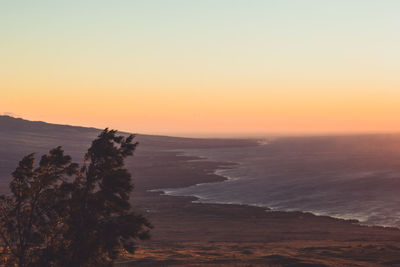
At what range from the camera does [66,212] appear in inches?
961

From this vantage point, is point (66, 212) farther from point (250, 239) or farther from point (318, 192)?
point (318, 192)

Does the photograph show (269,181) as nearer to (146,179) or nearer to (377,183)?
(377,183)

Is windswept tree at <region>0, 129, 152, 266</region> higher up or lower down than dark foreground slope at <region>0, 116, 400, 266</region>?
higher up

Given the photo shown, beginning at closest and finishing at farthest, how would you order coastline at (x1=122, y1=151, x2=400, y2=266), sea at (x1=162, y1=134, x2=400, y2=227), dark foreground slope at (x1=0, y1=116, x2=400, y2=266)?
dark foreground slope at (x1=0, y1=116, x2=400, y2=266), coastline at (x1=122, y1=151, x2=400, y2=266), sea at (x1=162, y1=134, x2=400, y2=227)

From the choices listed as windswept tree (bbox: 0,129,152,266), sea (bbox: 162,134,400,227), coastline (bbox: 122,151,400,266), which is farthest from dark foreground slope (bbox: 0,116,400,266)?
windswept tree (bbox: 0,129,152,266)

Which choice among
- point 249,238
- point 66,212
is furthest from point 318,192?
point 66,212

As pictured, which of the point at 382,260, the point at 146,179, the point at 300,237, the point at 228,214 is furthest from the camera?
the point at 146,179

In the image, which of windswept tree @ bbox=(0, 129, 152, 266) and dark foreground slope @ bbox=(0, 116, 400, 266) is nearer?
windswept tree @ bbox=(0, 129, 152, 266)

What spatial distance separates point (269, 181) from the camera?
13900 cm

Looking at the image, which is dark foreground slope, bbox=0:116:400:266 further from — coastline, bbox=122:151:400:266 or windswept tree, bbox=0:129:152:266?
windswept tree, bbox=0:129:152:266

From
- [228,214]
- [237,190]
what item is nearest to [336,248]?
[228,214]

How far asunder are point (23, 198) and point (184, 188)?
109 m

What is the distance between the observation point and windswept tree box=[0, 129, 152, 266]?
78.8ft

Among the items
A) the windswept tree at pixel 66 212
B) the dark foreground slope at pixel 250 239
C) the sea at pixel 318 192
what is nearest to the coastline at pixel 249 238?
the dark foreground slope at pixel 250 239
